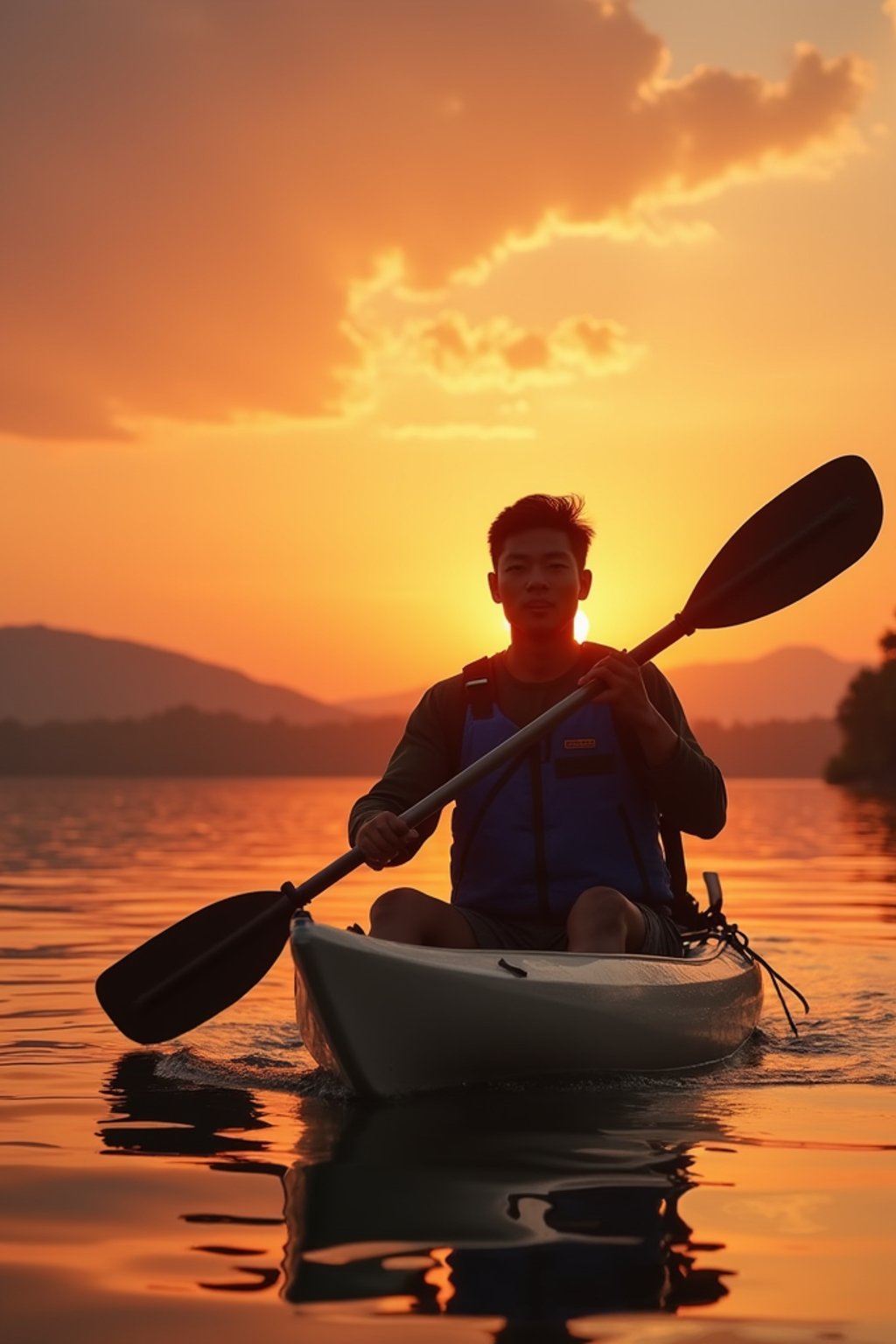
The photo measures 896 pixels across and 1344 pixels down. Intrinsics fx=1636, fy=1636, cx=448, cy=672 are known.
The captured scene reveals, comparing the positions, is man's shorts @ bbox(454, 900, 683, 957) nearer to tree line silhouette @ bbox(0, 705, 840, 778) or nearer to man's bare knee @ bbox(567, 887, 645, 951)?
man's bare knee @ bbox(567, 887, 645, 951)

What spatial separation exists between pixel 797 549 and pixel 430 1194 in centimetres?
Answer: 320

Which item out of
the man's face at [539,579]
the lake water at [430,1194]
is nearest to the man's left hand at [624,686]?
the man's face at [539,579]

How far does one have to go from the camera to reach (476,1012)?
428 cm

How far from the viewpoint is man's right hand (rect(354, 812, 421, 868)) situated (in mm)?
4578

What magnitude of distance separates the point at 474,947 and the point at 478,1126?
3.00 ft

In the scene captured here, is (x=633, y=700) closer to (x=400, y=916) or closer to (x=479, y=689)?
(x=479, y=689)

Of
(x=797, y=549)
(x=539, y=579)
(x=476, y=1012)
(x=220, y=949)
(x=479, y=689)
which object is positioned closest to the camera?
(x=476, y=1012)

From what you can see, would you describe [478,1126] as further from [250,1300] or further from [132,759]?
[132,759]

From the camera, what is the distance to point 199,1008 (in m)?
4.92

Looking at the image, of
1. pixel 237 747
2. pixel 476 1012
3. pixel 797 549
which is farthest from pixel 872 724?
pixel 237 747

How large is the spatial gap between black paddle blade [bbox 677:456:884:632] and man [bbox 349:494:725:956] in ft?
2.22

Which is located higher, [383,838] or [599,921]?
[383,838]

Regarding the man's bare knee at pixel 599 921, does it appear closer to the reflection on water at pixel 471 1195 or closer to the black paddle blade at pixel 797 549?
the reflection on water at pixel 471 1195

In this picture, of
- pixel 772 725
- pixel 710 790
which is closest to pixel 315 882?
pixel 710 790
